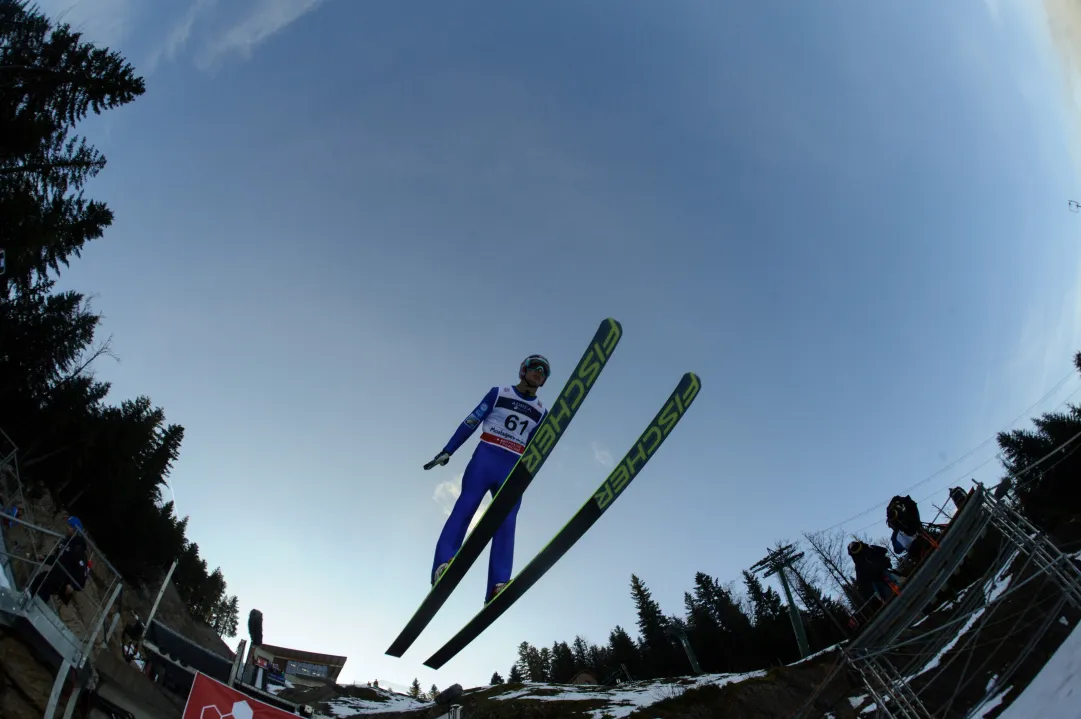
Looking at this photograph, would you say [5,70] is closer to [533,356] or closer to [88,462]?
[88,462]

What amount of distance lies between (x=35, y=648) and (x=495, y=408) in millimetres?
8368

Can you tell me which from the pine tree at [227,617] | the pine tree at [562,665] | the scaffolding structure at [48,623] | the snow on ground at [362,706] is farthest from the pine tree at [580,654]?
the scaffolding structure at [48,623]

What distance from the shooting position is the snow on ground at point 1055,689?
8820 millimetres

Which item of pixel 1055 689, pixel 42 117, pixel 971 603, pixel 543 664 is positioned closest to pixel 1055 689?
pixel 1055 689

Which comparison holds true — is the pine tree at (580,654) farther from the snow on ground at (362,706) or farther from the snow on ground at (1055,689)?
the snow on ground at (1055,689)

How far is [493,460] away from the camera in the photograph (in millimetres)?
6961

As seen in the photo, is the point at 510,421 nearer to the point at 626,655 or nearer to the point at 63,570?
the point at 63,570

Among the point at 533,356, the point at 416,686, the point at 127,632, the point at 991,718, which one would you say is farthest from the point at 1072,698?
the point at 416,686

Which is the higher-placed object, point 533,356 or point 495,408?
point 533,356

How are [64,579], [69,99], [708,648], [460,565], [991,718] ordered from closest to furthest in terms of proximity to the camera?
[460,565] < [64,579] < [991,718] < [69,99] < [708,648]

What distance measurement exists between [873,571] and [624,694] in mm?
18468

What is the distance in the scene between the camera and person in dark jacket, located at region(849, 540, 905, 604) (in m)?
10.7

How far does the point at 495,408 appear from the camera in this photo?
7.28 metres

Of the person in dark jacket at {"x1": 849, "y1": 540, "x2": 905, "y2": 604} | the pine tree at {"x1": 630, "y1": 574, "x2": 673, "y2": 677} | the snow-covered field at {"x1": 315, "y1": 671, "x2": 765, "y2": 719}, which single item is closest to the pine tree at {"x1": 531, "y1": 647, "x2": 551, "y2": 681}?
the pine tree at {"x1": 630, "y1": 574, "x2": 673, "y2": 677}
